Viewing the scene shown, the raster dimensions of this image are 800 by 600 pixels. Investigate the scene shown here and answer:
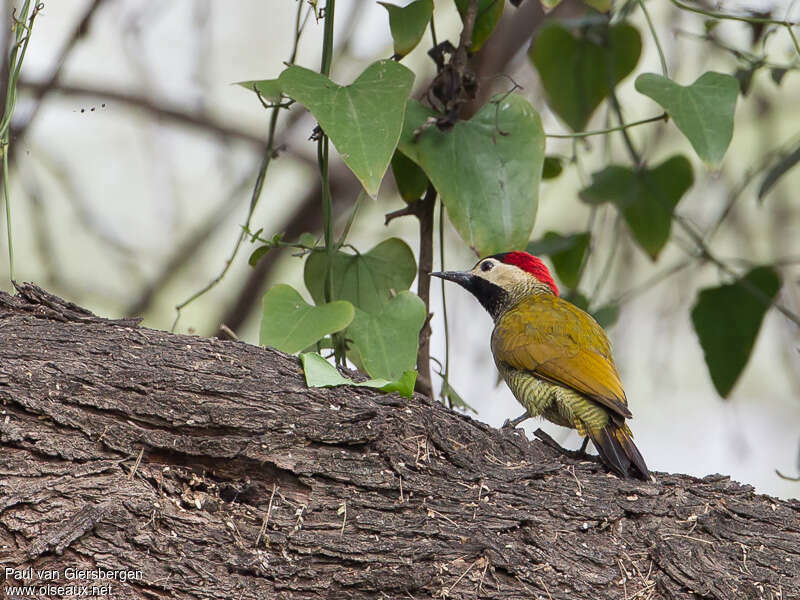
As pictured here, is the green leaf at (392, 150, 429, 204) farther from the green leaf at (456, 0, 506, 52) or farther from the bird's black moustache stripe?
the bird's black moustache stripe

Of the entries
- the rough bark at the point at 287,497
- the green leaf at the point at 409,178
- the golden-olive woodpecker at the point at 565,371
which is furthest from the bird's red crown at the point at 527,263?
the rough bark at the point at 287,497

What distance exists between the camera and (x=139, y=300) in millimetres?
5348

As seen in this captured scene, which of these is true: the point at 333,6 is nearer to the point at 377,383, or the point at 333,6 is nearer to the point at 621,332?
the point at 377,383

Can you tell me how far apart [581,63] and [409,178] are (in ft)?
4.53

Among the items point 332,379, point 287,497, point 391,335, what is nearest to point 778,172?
point 391,335

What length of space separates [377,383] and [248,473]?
0.43m

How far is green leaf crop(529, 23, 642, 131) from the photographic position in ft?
13.6

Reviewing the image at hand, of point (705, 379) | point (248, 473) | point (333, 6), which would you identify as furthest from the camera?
point (705, 379)

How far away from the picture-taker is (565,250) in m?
4.18

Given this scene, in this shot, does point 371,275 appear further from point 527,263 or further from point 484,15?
point 484,15

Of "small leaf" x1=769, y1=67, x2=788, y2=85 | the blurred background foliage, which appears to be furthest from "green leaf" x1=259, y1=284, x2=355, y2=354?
"small leaf" x1=769, y1=67, x2=788, y2=85

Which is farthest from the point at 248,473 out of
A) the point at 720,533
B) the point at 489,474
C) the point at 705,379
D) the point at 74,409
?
the point at 705,379

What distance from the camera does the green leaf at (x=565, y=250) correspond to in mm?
3953

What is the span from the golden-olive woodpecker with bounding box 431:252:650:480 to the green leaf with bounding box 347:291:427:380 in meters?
0.51
